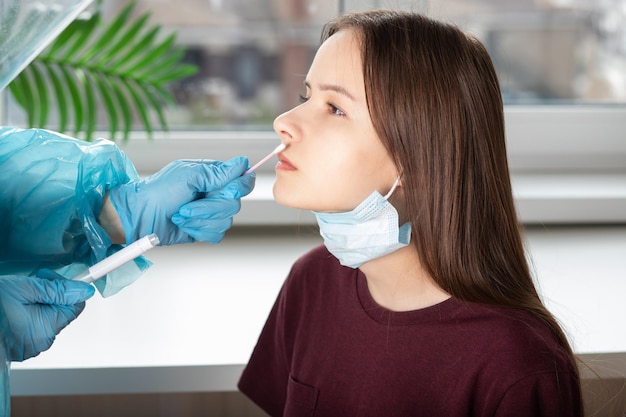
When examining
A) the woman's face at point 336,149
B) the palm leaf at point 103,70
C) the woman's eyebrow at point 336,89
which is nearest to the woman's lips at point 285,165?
the woman's face at point 336,149

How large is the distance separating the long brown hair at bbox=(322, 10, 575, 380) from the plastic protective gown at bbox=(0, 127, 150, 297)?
423 mm

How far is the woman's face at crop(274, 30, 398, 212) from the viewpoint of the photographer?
1.13m

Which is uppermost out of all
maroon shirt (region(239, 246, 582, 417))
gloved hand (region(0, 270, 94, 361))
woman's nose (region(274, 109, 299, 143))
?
woman's nose (region(274, 109, 299, 143))

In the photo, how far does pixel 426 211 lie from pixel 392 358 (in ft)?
0.73

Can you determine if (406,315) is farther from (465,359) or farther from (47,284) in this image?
(47,284)

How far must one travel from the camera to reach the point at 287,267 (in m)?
1.70

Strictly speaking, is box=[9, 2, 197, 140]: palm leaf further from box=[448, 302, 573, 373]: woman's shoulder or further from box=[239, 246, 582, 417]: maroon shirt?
box=[448, 302, 573, 373]: woman's shoulder

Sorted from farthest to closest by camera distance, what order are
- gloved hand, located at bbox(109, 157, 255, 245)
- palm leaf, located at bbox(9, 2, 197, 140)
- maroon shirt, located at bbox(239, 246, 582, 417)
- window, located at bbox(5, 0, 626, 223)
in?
window, located at bbox(5, 0, 626, 223) → palm leaf, located at bbox(9, 2, 197, 140) → gloved hand, located at bbox(109, 157, 255, 245) → maroon shirt, located at bbox(239, 246, 582, 417)

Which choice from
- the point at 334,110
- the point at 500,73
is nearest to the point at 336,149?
the point at 334,110

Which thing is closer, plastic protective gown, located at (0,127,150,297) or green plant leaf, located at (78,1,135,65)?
plastic protective gown, located at (0,127,150,297)

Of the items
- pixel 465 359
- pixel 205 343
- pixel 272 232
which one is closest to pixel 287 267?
pixel 272 232

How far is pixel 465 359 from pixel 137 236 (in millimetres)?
512

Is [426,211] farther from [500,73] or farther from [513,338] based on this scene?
[500,73]

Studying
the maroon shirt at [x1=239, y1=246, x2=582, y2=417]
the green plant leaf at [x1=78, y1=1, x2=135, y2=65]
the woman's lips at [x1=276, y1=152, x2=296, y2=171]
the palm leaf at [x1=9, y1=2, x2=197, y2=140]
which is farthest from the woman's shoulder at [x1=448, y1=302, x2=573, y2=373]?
the green plant leaf at [x1=78, y1=1, x2=135, y2=65]
